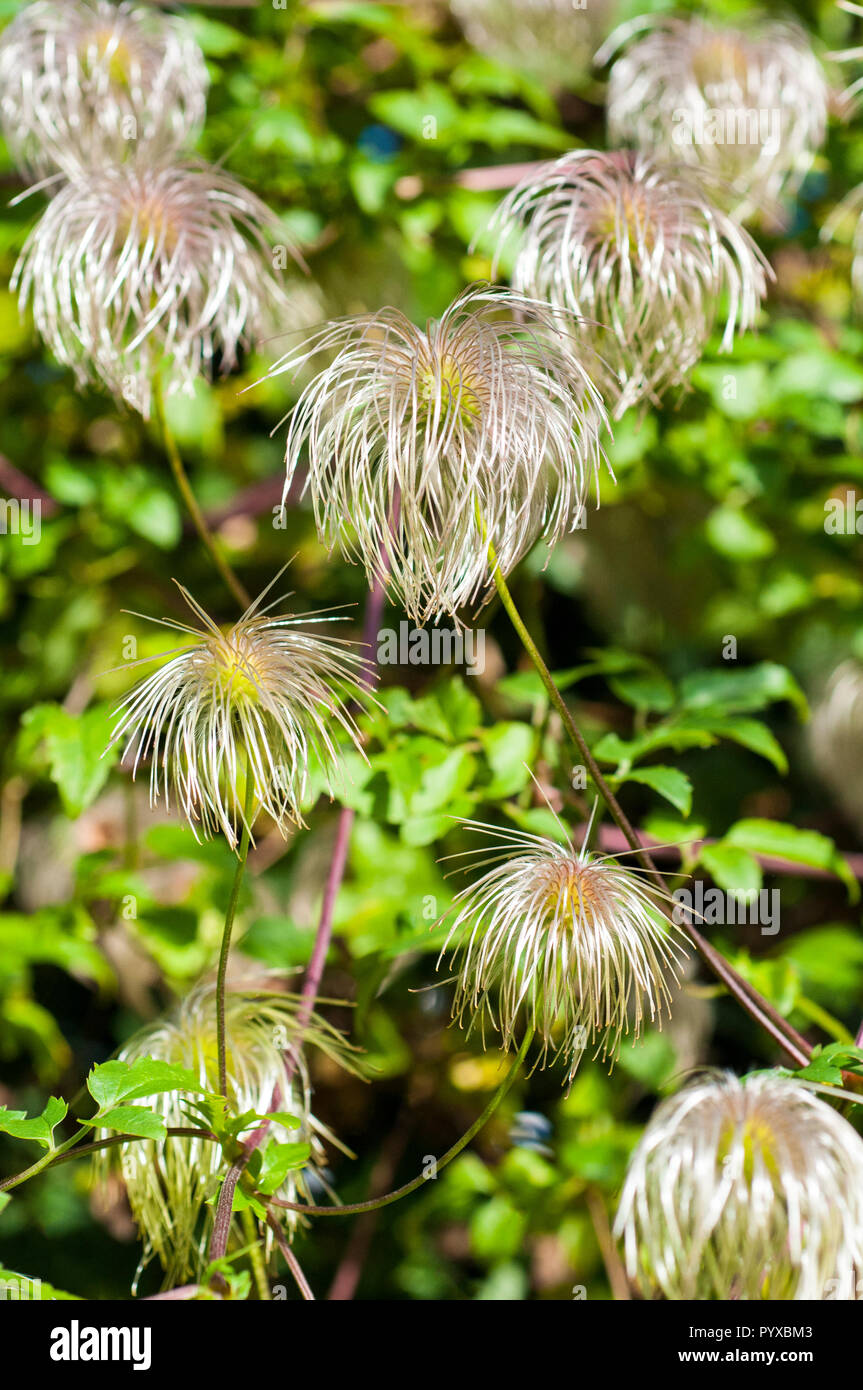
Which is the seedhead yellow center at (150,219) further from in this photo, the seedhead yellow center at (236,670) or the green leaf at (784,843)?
the green leaf at (784,843)

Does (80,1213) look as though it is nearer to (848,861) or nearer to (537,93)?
(848,861)

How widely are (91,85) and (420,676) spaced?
73 centimetres

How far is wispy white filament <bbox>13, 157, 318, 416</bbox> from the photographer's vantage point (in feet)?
2.71

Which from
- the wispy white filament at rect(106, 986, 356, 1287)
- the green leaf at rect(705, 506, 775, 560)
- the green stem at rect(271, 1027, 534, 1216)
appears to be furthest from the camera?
the green leaf at rect(705, 506, 775, 560)

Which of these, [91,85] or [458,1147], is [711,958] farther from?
[91,85]

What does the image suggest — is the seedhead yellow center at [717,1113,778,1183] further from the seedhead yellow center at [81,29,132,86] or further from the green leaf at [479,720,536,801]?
the seedhead yellow center at [81,29,132,86]

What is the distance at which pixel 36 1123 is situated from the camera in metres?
0.60

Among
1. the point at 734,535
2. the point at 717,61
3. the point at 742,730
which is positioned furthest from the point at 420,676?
the point at 717,61

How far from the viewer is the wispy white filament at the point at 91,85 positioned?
3.22ft

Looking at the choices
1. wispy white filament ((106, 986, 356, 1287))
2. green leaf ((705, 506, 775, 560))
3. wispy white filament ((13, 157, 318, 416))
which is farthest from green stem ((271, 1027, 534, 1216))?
green leaf ((705, 506, 775, 560))

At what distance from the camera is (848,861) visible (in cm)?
112

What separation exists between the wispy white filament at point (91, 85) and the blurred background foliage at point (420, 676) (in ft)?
0.26

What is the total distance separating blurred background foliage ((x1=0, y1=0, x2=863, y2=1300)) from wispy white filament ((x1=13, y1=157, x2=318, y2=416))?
0.26 meters

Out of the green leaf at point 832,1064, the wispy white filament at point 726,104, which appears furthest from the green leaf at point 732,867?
the wispy white filament at point 726,104
